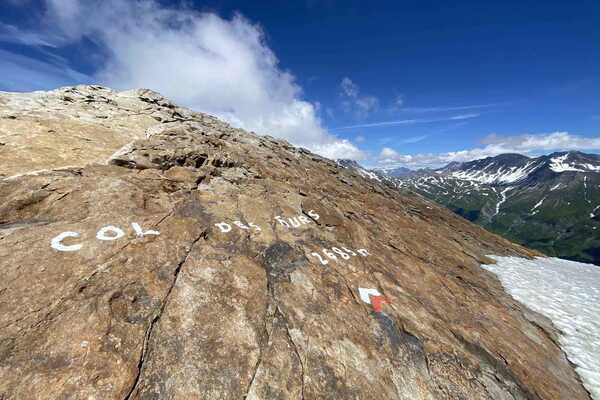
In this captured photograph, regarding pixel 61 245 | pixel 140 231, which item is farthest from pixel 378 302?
pixel 61 245

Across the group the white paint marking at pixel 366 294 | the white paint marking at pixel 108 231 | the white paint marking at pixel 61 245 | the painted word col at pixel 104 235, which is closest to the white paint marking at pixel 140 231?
the painted word col at pixel 104 235

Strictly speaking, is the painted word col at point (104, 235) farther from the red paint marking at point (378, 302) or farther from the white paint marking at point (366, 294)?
the red paint marking at point (378, 302)

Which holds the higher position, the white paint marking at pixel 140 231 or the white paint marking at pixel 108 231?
the white paint marking at pixel 140 231

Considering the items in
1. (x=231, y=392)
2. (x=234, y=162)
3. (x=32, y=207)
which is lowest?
(x=231, y=392)

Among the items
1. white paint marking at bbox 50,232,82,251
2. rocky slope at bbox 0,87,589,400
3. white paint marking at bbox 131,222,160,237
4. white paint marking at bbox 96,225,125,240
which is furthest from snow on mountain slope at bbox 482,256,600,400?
white paint marking at bbox 50,232,82,251

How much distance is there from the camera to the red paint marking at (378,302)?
1383 centimetres

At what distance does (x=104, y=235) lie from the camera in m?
12.1

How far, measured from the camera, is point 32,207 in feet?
43.2

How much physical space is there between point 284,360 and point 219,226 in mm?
7893

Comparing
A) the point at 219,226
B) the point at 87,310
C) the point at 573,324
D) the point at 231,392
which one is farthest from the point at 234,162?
the point at 573,324

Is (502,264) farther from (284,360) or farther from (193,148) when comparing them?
(193,148)

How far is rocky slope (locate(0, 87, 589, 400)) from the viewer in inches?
336

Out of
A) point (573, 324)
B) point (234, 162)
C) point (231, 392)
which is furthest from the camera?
point (234, 162)

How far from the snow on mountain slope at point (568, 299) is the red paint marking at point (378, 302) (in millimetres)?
9627
